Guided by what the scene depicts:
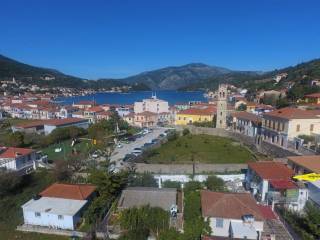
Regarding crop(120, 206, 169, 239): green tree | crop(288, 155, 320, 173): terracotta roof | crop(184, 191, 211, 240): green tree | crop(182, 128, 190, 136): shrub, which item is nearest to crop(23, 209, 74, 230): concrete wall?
crop(120, 206, 169, 239): green tree

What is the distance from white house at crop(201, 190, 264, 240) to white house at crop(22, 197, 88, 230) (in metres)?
7.61

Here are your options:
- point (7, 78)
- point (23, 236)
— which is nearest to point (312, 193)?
point (23, 236)

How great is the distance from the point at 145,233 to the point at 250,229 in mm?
5421

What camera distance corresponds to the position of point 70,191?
1938cm

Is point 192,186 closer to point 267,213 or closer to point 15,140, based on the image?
point 267,213

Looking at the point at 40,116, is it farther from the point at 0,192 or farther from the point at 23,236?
the point at 23,236

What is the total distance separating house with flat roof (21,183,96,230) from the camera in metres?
17.2

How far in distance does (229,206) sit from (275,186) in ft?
13.4

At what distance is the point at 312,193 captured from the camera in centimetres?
1719

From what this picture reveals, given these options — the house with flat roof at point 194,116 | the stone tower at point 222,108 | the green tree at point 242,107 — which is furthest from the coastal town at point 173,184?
the green tree at point 242,107

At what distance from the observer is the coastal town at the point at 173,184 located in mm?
15594

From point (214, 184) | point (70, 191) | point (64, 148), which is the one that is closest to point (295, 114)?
point (214, 184)

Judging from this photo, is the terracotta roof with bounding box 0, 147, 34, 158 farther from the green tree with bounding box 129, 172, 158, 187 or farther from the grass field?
the green tree with bounding box 129, 172, 158, 187

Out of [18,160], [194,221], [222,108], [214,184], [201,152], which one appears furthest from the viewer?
[222,108]
